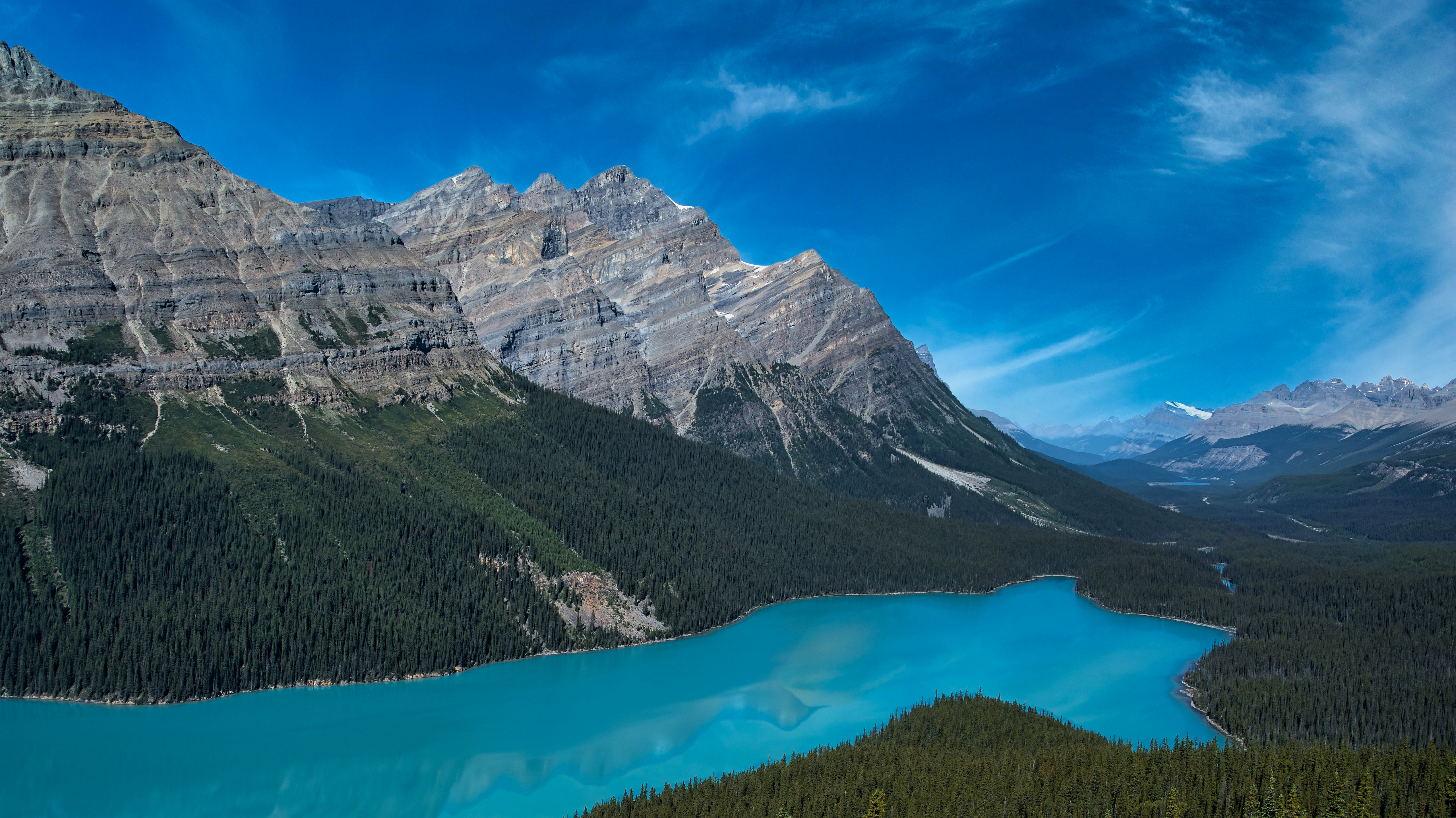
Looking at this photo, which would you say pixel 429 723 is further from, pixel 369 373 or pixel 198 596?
pixel 369 373

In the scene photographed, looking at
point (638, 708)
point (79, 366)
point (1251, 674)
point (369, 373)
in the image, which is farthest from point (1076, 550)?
point (79, 366)

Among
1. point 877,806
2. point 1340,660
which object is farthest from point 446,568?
point 1340,660

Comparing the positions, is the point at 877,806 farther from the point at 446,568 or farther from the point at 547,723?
the point at 446,568

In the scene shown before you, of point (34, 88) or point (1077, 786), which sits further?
point (34, 88)

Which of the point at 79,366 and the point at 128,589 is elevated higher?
the point at 79,366

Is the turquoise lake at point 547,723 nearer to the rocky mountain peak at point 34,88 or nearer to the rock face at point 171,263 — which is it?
the rock face at point 171,263

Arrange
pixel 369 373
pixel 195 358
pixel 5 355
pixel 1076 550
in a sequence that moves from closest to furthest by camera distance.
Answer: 1. pixel 5 355
2. pixel 195 358
3. pixel 369 373
4. pixel 1076 550

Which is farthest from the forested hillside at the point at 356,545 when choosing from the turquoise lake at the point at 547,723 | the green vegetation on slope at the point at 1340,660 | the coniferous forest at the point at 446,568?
the green vegetation on slope at the point at 1340,660
